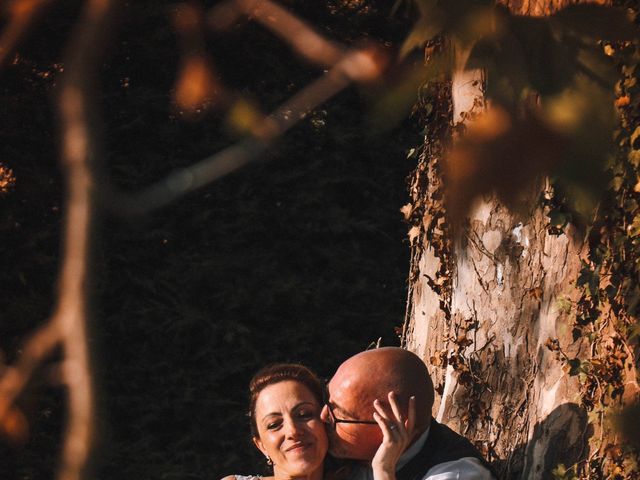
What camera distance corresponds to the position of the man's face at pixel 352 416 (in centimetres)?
308

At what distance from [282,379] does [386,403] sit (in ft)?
1.69

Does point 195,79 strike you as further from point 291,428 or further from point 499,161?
point 291,428

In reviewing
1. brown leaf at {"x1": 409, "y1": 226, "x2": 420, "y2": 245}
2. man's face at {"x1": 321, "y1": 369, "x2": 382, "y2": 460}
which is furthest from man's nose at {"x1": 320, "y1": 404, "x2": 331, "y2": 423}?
brown leaf at {"x1": 409, "y1": 226, "x2": 420, "y2": 245}

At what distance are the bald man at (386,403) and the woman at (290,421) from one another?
122mm

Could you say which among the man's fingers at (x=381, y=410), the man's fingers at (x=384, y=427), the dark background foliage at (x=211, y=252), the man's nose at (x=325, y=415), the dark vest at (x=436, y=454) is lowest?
the dark vest at (x=436, y=454)

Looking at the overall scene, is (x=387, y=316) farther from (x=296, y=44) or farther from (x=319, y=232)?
(x=296, y=44)

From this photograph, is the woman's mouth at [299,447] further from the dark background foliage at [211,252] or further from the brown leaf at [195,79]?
the dark background foliage at [211,252]

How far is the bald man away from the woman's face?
0.11 metres

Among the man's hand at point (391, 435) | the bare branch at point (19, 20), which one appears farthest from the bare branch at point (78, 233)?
the man's hand at point (391, 435)

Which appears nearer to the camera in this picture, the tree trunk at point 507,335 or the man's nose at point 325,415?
the man's nose at point 325,415

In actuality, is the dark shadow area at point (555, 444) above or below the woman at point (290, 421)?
below

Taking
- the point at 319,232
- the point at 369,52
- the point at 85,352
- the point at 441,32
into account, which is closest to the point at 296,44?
the point at 369,52

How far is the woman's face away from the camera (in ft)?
10.8

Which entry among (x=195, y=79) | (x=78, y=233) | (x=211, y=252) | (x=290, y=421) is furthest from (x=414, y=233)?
(x=78, y=233)
